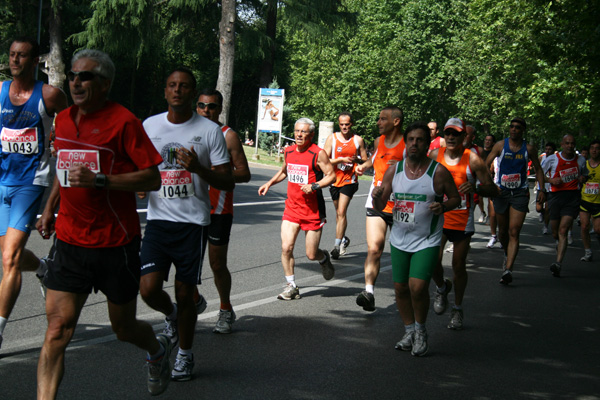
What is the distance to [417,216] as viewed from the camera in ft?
20.1

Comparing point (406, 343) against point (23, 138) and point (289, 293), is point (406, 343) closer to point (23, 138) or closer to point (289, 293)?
point (289, 293)

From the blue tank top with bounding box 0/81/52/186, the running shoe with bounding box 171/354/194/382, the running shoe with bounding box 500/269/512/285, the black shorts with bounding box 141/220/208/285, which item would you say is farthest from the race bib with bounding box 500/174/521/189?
the blue tank top with bounding box 0/81/52/186

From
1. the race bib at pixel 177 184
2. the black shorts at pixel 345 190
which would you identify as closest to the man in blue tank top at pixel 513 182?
the black shorts at pixel 345 190

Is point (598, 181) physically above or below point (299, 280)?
above

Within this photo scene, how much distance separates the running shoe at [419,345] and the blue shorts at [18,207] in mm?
3051

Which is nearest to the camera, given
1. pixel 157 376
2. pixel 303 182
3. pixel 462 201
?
pixel 157 376

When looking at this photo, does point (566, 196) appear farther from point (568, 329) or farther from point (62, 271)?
point (62, 271)

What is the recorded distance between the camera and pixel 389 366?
18.8 ft

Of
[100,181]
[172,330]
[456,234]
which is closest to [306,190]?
[456,234]

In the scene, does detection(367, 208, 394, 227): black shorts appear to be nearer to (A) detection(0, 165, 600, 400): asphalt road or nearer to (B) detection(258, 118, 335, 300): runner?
(B) detection(258, 118, 335, 300): runner

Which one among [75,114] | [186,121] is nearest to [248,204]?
[186,121]

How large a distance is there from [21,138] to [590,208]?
9613 millimetres

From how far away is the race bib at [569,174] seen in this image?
39.8 feet

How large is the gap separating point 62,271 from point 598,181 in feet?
34.1
